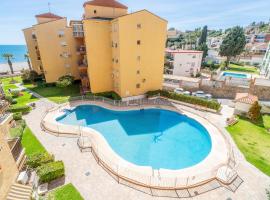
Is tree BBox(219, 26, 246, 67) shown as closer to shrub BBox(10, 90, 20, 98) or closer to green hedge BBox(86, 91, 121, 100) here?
green hedge BBox(86, 91, 121, 100)

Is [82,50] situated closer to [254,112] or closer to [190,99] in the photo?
[190,99]

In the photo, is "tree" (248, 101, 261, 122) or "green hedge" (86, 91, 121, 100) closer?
"tree" (248, 101, 261, 122)

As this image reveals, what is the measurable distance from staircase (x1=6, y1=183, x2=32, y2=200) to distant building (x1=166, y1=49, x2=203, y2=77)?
4501 centimetres

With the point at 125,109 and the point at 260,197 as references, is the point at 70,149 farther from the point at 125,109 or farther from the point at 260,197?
the point at 260,197

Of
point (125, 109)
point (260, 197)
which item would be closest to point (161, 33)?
point (125, 109)

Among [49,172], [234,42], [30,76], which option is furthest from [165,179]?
[234,42]

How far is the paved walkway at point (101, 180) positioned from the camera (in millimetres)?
12188

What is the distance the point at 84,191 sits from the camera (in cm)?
1247

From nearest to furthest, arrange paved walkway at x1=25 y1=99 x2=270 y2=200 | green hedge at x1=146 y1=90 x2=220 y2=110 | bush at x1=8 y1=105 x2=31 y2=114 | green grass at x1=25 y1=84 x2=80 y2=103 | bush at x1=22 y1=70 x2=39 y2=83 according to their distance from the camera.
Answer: paved walkway at x1=25 y1=99 x2=270 y2=200
bush at x1=8 y1=105 x2=31 y2=114
green hedge at x1=146 y1=90 x2=220 y2=110
green grass at x1=25 y1=84 x2=80 y2=103
bush at x1=22 y1=70 x2=39 y2=83

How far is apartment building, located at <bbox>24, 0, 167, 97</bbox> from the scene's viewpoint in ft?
86.8

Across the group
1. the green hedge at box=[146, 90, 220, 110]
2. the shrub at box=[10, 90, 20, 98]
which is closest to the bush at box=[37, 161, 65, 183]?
the green hedge at box=[146, 90, 220, 110]

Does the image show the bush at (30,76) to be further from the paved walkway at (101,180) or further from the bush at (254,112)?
the bush at (254,112)

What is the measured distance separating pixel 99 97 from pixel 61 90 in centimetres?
1158

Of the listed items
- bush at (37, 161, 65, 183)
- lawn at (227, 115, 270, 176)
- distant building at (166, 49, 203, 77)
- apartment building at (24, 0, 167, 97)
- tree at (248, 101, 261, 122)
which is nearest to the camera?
bush at (37, 161, 65, 183)
